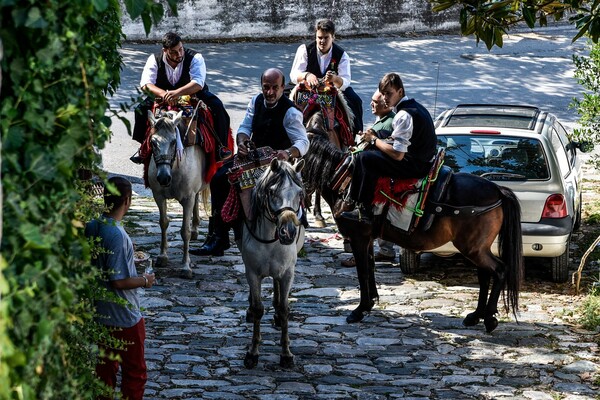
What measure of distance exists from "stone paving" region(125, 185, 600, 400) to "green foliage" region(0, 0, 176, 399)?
4.07m

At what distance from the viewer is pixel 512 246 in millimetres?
10328

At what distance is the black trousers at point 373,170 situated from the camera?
10289 mm

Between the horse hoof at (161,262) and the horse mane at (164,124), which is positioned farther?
the horse hoof at (161,262)

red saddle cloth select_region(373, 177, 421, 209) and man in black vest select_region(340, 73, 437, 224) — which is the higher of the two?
man in black vest select_region(340, 73, 437, 224)

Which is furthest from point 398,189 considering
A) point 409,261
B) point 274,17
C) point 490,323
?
point 274,17

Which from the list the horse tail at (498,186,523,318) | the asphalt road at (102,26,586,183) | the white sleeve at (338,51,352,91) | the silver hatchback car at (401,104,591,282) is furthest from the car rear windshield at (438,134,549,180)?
the asphalt road at (102,26,586,183)

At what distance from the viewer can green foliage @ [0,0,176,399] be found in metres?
3.98

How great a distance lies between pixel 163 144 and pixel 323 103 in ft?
9.03

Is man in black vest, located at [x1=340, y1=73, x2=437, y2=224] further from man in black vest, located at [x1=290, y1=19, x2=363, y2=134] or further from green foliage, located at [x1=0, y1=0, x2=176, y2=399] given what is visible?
green foliage, located at [x1=0, y1=0, x2=176, y2=399]

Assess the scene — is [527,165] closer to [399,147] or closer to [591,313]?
[591,313]

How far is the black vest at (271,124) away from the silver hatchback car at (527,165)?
95.4 inches

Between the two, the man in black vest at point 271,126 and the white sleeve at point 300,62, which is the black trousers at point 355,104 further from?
the man in black vest at point 271,126

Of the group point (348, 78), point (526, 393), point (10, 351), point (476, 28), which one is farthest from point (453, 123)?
point (10, 351)

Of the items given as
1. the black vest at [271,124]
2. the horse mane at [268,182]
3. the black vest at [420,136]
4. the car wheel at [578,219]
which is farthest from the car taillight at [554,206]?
the horse mane at [268,182]
